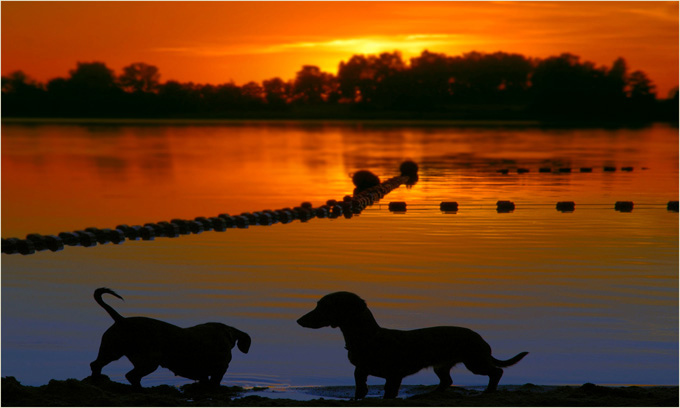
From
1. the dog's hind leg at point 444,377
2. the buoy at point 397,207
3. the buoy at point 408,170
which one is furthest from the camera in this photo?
the buoy at point 408,170

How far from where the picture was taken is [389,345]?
8.14 meters

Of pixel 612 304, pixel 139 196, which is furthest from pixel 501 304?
pixel 139 196

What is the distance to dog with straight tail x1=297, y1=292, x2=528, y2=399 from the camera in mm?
8102

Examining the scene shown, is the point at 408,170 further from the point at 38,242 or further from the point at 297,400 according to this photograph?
the point at 297,400

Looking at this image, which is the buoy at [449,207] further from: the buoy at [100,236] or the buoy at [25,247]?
the buoy at [25,247]

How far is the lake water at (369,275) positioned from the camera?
35.1 feet

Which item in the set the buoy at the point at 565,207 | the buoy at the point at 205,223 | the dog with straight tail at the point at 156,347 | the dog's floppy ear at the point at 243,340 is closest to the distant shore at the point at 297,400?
the dog with straight tail at the point at 156,347

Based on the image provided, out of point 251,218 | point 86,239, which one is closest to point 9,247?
point 86,239

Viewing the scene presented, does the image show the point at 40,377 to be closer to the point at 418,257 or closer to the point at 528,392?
the point at 528,392

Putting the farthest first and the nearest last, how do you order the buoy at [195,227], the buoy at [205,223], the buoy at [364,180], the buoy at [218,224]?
the buoy at [364,180] → the buoy at [218,224] → the buoy at [205,223] → the buoy at [195,227]

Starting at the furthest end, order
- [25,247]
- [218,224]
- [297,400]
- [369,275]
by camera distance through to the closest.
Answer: [218,224] → [25,247] → [369,275] → [297,400]

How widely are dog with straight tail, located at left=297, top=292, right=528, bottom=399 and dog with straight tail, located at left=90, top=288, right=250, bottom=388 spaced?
93 cm

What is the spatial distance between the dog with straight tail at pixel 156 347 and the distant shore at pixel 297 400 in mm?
197

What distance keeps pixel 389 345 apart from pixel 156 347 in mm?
1970
